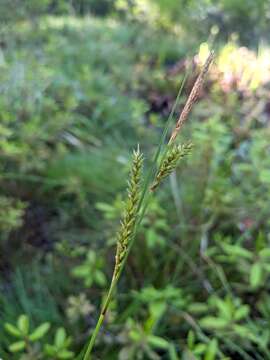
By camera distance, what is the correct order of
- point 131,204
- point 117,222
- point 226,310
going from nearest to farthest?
point 131,204 < point 226,310 < point 117,222

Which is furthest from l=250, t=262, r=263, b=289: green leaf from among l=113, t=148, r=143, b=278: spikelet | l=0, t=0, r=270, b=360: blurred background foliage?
l=113, t=148, r=143, b=278: spikelet

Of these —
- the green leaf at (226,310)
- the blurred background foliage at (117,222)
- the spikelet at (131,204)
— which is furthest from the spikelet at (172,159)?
the green leaf at (226,310)

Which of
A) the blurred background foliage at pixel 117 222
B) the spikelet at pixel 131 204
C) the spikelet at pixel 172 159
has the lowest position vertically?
the blurred background foliage at pixel 117 222

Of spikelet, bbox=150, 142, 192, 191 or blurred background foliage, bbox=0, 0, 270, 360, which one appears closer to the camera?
spikelet, bbox=150, 142, 192, 191

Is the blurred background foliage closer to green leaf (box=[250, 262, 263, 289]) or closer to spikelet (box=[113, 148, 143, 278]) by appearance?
green leaf (box=[250, 262, 263, 289])

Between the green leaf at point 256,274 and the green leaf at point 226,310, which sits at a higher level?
the green leaf at point 256,274

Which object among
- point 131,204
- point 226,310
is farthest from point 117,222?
point 131,204

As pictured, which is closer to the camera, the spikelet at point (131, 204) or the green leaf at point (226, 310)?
the spikelet at point (131, 204)

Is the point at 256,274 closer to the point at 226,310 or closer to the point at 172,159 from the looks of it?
the point at 226,310

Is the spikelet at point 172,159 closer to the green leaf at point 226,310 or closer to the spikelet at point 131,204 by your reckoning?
the spikelet at point 131,204
